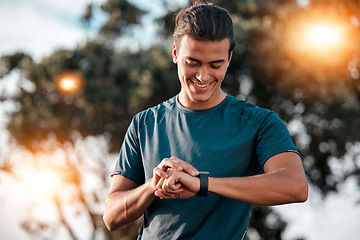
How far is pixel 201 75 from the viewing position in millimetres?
2471

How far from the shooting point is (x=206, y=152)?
2.43m

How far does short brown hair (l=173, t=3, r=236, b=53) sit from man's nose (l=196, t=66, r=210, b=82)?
18 centimetres

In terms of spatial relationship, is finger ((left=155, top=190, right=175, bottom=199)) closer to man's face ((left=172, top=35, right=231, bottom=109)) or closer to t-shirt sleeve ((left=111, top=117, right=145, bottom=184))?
t-shirt sleeve ((left=111, top=117, right=145, bottom=184))

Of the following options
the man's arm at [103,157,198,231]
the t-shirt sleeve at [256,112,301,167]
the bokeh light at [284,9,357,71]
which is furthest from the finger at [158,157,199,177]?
the bokeh light at [284,9,357,71]

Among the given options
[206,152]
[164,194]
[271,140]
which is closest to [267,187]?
[271,140]

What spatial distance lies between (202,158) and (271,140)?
1.32 feet

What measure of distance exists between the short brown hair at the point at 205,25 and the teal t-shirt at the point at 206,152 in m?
0.41

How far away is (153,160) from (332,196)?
11.5 m

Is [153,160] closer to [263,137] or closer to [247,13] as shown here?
[263,137]

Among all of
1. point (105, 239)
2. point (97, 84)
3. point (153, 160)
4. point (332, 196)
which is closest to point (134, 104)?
point (97, 84)

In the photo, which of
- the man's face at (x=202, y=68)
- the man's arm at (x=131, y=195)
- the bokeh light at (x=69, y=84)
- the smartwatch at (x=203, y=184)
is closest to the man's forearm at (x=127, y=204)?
the man's arm at (x=131, y=195)

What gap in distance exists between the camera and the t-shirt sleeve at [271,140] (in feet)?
7.63

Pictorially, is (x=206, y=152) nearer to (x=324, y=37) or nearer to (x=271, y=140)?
(x=271, y=140)

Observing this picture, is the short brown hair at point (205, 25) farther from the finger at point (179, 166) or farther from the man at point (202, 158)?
the finger at point (179, 166)
